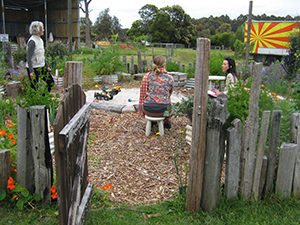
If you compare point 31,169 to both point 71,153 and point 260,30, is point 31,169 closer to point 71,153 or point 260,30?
point 71,153

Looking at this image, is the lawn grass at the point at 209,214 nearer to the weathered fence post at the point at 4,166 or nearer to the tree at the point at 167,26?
the weathered fence post at the point at 4,166

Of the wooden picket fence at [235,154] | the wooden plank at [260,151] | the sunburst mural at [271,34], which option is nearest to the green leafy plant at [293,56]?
the sunburst mural at [271,34]

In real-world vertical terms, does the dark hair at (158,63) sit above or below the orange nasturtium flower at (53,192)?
above

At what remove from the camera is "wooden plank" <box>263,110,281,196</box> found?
324cm

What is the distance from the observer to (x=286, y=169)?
→ 3.36 meters

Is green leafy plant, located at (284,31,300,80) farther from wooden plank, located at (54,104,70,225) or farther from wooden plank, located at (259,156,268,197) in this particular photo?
wooden plank, located at (54,104,70,225)

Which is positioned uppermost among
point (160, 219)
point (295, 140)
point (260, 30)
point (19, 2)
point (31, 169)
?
point (19, 2)

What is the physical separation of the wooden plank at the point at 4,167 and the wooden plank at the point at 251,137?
2212mm

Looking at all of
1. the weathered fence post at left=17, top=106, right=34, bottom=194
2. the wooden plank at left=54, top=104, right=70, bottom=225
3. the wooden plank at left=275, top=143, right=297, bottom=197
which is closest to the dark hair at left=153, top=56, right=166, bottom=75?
the wooden plank at left=275, top=143, right=297, bottom=197

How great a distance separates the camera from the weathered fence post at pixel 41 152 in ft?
10.1

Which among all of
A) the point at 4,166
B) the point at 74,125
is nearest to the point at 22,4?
the point at 4,166

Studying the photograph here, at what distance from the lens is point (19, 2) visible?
24.9 m

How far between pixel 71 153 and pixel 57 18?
78.5 feet

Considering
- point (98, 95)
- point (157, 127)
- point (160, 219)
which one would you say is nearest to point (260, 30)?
point (98, 95)
